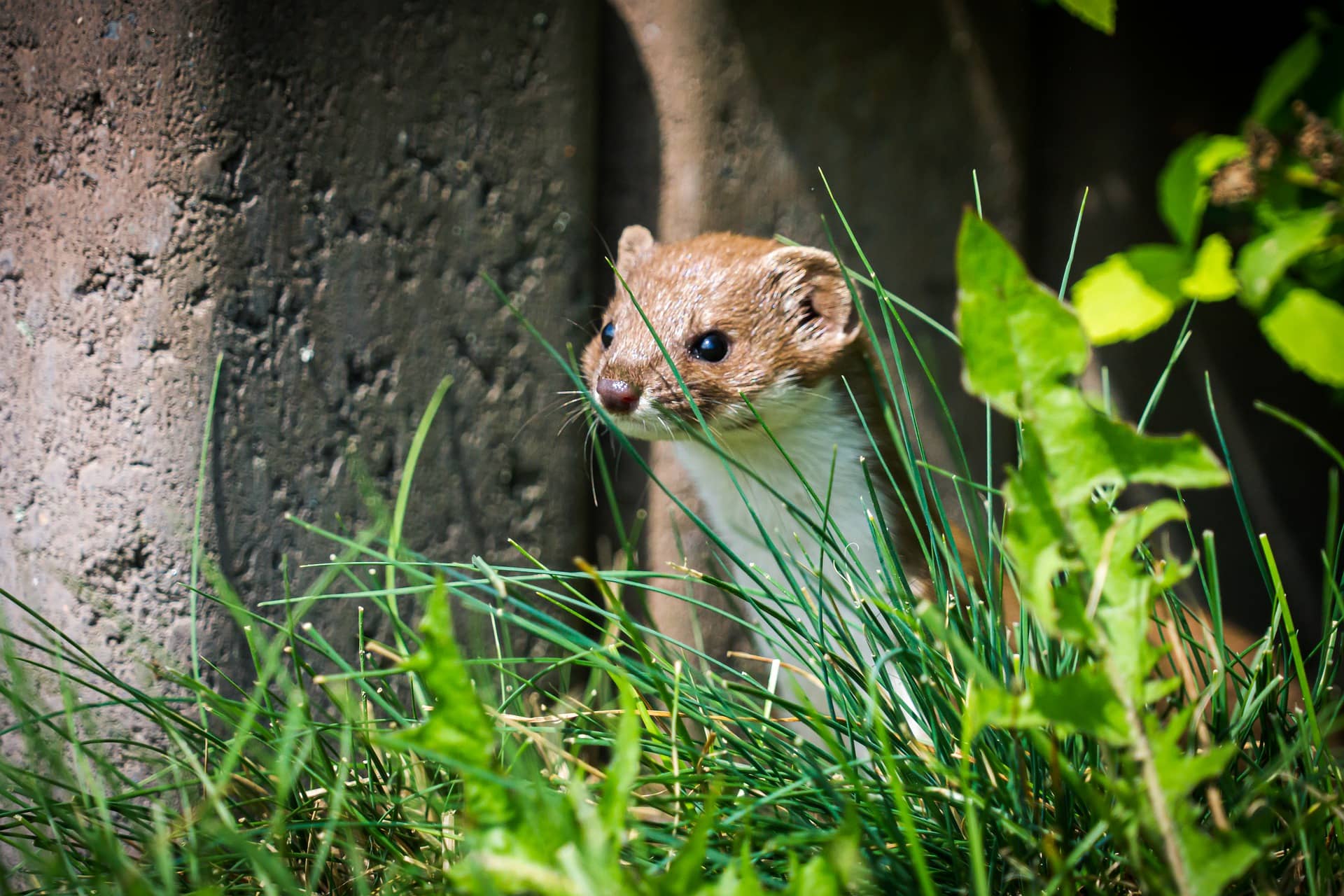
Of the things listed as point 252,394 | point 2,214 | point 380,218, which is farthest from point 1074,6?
point 2,214

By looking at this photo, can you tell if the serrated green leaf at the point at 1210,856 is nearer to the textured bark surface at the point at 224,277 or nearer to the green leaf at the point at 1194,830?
the green leaf at the point at 1194,830

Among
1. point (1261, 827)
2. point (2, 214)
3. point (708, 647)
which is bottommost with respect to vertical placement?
point (708, 647)

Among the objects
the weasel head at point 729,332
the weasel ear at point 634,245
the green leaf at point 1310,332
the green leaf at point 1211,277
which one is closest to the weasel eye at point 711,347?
the weasel head at point 729,332

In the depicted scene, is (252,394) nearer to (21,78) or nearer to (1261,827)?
(21,78)

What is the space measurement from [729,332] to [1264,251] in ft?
2.59

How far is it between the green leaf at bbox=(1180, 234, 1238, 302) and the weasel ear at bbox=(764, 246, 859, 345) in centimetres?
54

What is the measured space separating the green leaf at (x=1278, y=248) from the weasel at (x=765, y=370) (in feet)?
1.95

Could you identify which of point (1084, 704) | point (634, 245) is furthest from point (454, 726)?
point (634, 245)

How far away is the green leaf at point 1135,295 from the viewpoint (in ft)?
4.56

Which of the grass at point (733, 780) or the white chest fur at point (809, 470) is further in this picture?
the white chest fur at point (809, 470)

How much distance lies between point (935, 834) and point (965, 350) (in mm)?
526

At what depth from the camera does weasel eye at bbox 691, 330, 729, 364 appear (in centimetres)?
169

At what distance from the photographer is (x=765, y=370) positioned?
1.70 m

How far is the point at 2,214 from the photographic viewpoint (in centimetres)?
164
